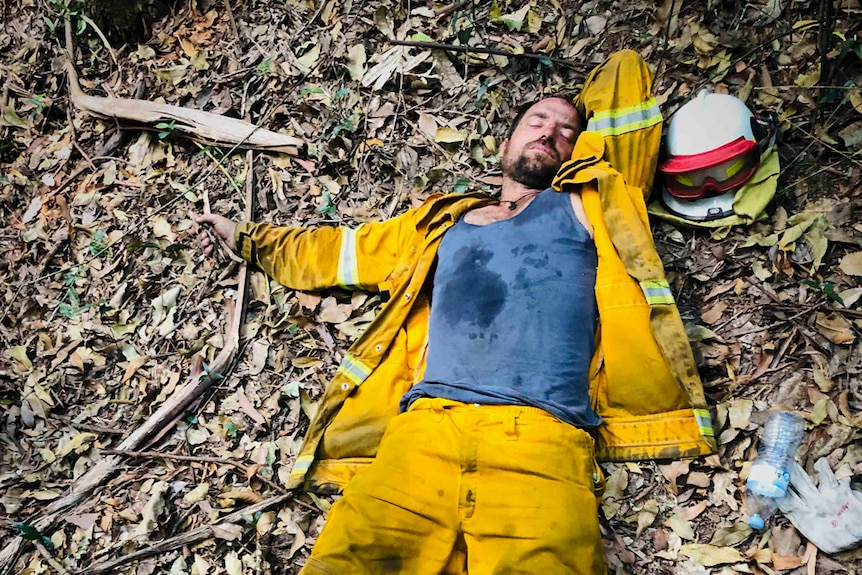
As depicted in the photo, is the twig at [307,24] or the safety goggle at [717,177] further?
the twig at [307,24]

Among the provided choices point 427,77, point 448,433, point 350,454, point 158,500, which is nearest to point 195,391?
point 158,500

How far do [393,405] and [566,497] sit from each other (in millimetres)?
1107

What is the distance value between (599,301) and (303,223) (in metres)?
2.07

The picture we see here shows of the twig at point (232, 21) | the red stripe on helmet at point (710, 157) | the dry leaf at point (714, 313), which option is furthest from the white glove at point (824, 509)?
the twig at point (232, 21)

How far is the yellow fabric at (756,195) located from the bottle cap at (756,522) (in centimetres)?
156

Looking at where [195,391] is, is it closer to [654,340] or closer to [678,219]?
[654,340]

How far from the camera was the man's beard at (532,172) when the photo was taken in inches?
152

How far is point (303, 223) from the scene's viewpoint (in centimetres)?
433

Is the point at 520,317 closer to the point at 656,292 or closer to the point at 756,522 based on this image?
the point at 656,292

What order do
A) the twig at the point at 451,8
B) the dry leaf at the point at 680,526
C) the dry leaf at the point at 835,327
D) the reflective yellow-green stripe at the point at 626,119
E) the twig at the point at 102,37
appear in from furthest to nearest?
the twig at the point at 102,37, the twig at the point at 451,8, the reflective yellow-green stripe at the point at 626,119, the dry leaf at the point at 835,327, the dry leaf at the point at 680,526

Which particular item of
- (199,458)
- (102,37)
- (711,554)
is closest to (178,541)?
(199,458)

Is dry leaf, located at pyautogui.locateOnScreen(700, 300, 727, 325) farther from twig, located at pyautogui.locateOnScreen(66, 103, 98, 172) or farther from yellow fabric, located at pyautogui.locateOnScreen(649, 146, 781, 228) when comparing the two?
twig, located at pyautogui.locateOnScreen(66, 103, 98, 172)

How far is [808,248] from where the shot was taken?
138 inches

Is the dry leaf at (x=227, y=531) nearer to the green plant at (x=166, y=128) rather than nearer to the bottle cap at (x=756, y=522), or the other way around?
the bottle cap at (x=756, y=522)
